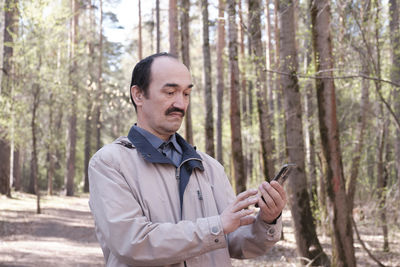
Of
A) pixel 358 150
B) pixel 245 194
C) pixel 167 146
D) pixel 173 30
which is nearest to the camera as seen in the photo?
pixel 245 194

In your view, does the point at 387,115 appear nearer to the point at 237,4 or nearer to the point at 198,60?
the point at 237,4

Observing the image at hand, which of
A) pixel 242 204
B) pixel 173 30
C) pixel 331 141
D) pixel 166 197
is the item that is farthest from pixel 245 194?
pixel 173 30

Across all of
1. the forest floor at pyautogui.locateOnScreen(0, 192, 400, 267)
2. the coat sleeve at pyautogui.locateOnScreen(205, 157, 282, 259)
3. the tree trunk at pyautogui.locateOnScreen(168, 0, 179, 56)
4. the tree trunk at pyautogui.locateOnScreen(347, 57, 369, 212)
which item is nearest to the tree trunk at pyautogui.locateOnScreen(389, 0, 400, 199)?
the tree trunk at pyautogui.locateOnScreen(347, 57, 369, 212)

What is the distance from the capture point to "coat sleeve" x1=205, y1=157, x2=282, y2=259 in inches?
91.5

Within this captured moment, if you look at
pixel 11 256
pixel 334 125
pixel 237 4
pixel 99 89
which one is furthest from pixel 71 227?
pixel 99 89

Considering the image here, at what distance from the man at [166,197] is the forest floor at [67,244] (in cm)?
624

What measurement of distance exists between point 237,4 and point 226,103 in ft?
83.9

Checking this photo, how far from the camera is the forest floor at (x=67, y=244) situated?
30.3 ft

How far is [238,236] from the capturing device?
2475 mm

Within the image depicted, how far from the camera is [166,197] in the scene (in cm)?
220

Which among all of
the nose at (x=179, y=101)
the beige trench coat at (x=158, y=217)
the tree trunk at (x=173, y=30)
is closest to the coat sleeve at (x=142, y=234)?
the beige trench coat at (x=158, y=217)

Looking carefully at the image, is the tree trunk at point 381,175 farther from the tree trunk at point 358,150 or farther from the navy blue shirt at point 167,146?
the navy blue shirt at point 167,146

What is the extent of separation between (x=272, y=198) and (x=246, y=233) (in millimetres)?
335

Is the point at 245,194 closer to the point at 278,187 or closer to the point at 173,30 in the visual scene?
the point at 278,187
